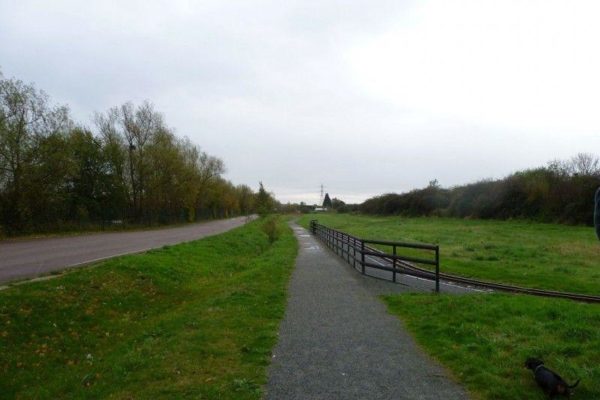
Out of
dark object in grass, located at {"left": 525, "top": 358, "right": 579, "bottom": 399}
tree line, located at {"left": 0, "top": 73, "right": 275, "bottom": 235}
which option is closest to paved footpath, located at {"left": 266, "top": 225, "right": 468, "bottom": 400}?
dark object in grass, located at {"left": 525, "top": 358, "right": 579, "bottom": 399}

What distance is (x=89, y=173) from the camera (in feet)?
139

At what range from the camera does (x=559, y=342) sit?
20.0 feet

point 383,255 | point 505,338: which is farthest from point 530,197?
point 505,338

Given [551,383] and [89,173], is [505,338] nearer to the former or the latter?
[551,383]

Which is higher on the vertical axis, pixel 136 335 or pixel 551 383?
pixel 551 383

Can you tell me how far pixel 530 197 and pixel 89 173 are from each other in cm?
4330

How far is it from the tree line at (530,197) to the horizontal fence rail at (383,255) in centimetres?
2243

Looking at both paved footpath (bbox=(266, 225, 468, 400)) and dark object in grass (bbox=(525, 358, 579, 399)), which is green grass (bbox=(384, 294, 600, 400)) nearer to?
dark object in grass (bbox=(525, 358, 579, 399))

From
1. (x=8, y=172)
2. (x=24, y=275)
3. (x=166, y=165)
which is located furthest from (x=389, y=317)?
(x=166, y=165)

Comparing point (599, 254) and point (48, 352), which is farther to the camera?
point (599, 254)

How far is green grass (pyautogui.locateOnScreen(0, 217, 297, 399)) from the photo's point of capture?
5.23 meters

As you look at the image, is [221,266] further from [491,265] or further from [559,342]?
[559,342]

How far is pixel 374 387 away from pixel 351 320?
319 centimetres

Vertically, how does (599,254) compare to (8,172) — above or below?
below
